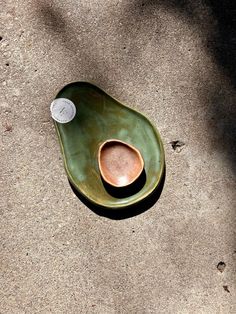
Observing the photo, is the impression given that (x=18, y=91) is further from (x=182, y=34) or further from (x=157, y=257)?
(x=157, y=257)

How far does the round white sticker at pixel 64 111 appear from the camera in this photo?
2.25 meters

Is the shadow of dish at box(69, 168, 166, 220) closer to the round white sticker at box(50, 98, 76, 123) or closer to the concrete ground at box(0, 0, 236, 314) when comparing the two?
the concrete ground at box(0, 0, 236, 314)

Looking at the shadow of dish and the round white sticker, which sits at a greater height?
the round white sticker

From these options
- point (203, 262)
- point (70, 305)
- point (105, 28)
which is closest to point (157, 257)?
point (203, 262)

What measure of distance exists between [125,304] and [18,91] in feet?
3.17

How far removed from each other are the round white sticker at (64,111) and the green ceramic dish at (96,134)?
0.02m

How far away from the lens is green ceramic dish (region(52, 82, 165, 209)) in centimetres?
224

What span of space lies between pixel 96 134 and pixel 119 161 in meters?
0.14

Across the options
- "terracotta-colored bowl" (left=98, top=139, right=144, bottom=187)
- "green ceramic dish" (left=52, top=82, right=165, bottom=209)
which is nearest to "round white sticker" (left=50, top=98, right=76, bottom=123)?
"green ceramic dish" (left=52, top=82, right=165, bottom=209)

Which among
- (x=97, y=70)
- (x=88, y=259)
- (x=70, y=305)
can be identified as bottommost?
(x=70, y=305)

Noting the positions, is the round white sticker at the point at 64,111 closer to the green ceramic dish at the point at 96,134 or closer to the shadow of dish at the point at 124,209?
the green ceramic dish at the point at 96,134

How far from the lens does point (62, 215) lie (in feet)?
7.38

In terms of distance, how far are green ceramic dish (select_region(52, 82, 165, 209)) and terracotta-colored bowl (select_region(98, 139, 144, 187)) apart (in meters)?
0.03

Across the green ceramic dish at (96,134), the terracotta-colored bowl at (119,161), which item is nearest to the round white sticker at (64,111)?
the green ceramic dish at (96,134)
